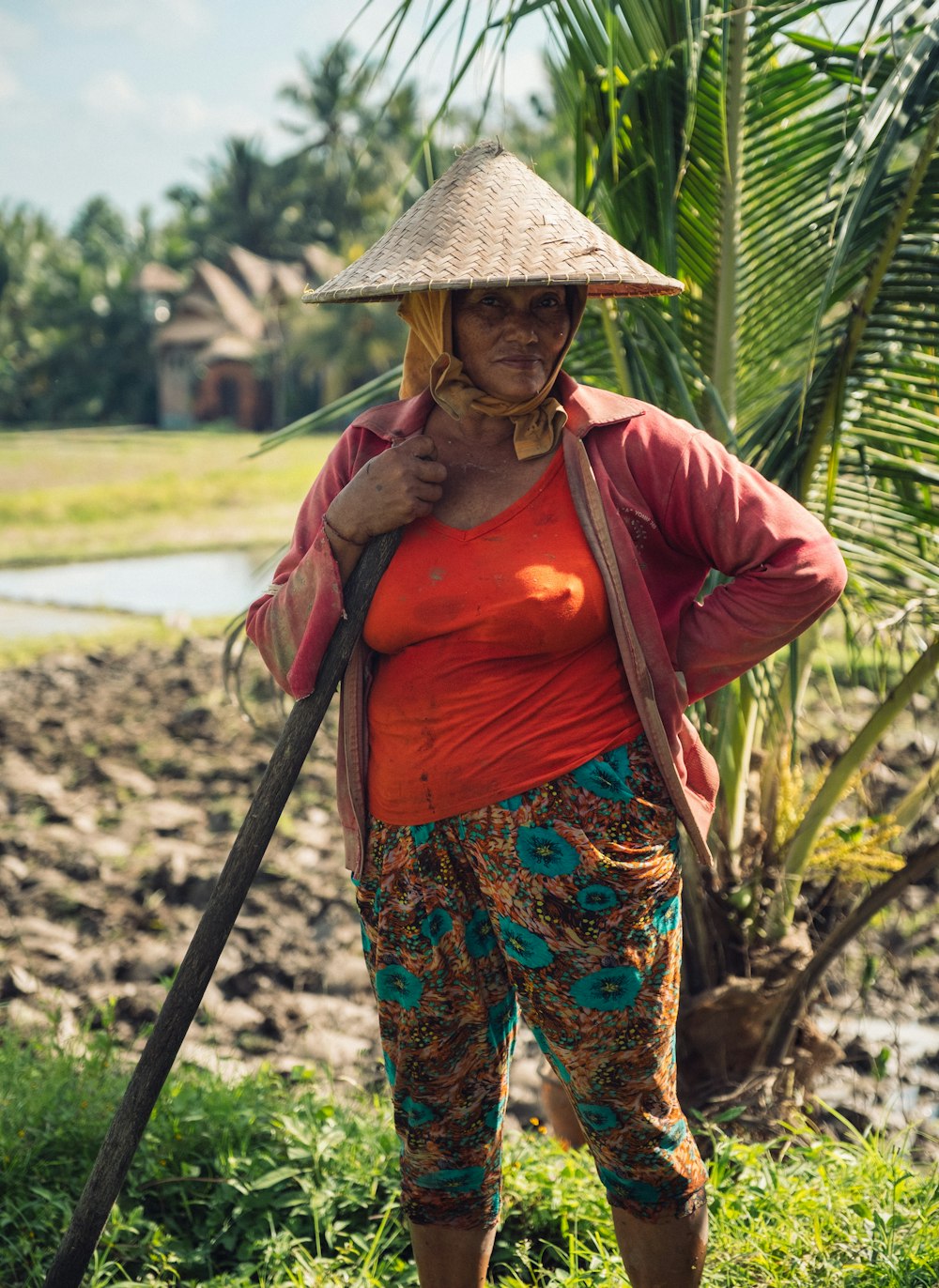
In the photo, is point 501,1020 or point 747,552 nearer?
point 747,552

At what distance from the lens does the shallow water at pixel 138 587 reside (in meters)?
10.3

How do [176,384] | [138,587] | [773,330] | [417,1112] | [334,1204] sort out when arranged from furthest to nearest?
1. [176,384]
2. [138,587]
3. [773,330]
4. [334,1204]
5. [417,1112]

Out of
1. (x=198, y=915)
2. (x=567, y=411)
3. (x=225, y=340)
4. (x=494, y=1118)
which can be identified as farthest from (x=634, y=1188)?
(x=225, y=340)

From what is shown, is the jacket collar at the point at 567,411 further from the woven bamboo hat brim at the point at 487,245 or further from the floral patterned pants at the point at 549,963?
the floral patterned pants at the point at 549,963

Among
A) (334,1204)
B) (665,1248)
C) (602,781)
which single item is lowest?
(334,1204)

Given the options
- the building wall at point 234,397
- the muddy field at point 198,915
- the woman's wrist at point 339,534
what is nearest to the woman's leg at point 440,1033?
the woman's wrist at point 339,534

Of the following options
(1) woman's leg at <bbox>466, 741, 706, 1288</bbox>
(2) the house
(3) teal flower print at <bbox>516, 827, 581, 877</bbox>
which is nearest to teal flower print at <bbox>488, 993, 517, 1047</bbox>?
(1) woman's leg at <bbox>466, 741, 706, 1288</bbox>

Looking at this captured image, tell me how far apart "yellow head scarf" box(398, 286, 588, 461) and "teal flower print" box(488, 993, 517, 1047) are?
3.07 ft

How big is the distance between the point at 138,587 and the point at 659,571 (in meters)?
10.1

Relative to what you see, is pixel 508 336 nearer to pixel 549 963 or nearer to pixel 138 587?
pixel 549 963

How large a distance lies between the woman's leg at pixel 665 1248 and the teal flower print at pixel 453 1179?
0.86 ft

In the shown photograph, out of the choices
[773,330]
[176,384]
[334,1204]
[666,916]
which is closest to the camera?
[666,916]

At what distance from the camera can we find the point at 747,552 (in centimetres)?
205

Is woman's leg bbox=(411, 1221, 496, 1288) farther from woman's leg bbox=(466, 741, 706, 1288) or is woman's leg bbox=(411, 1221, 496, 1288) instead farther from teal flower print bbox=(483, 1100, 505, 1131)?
woman's leg bbox=(466, 741, 706, 1288)
